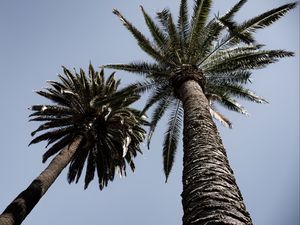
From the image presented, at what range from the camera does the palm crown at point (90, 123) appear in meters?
15.3

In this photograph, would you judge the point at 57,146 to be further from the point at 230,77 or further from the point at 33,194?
the point at 230,77

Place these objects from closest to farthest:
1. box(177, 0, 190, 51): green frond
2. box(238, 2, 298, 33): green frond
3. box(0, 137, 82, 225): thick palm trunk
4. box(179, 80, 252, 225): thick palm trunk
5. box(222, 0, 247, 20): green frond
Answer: box(179, 80, 252, 225): thick palm trunk, box(0, 137, 82, 225): thick palm trunk, box(238, 2, 298, 33): green frond, box(222, 0, 247, 20): green frond, box(177, 0, 190, 51): green frond

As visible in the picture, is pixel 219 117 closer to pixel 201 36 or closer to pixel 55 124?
pixel 201 36

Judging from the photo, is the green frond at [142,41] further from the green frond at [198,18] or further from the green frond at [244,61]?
the green frond at [244,61]

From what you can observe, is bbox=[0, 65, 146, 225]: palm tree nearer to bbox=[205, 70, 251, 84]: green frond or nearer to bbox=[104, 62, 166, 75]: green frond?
bbox=[104, 62, 166, 75]: green frond

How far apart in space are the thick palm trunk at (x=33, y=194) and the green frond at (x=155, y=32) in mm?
5697

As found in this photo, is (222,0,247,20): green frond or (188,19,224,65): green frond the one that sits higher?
(222,0,247,20): green frond

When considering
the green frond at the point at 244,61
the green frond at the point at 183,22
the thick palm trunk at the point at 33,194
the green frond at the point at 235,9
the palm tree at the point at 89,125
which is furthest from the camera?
the palm tree at the point at 89,125

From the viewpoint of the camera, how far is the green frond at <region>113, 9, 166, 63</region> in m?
13.1

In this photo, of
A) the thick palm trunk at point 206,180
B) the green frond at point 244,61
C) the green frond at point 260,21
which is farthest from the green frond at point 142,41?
the thick palm trunk at point 206,180

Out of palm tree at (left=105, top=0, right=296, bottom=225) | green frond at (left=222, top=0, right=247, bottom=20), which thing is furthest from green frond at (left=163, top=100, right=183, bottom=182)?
green frond at (left=222, top=0, right=247, bottom=20)

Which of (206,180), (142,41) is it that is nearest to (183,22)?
(142,41)

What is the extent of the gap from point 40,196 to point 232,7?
9.34m

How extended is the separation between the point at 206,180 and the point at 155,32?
9661mm
